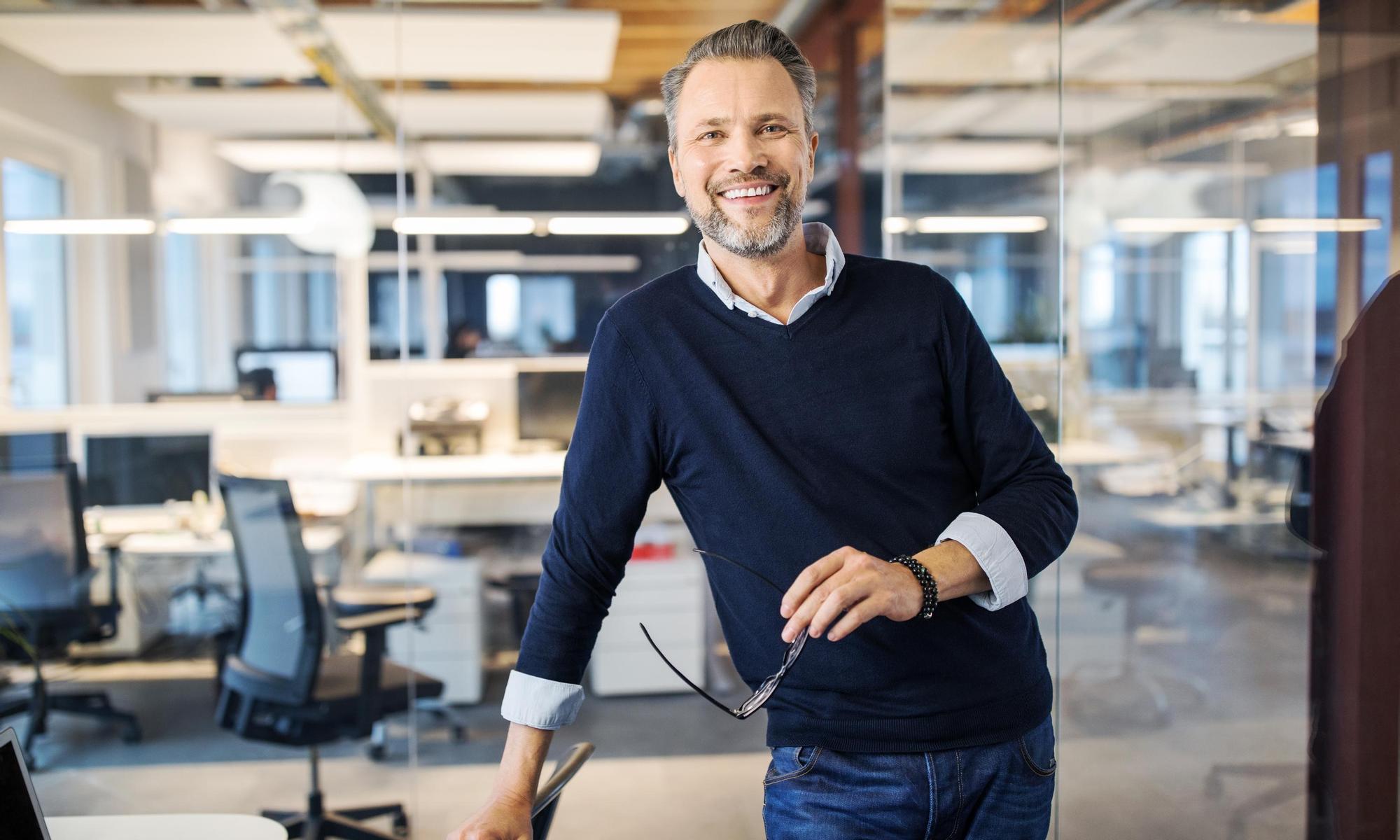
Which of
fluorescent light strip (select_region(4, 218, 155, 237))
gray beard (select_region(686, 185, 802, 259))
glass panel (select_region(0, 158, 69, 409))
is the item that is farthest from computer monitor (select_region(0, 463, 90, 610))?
gray beard (select_region(686, 185, 802, 259))

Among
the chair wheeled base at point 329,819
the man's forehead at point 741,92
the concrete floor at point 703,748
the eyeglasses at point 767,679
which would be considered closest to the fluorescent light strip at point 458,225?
the concrete floor at point 703,748

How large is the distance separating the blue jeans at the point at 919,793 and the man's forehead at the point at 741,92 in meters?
0.79

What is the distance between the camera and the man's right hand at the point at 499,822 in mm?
1151

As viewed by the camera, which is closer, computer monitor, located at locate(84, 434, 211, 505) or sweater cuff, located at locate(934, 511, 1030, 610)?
sweater cuff, located at locate(934, 511, 1030, 610)

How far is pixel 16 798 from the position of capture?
1267 millimetres

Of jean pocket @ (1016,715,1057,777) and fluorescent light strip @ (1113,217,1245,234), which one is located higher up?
fluorescent light strip @ (1113,217,1245,234)

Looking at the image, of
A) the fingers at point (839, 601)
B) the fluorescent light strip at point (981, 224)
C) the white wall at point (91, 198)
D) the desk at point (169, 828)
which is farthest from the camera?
the fluorescent light strip at point (981, 224)

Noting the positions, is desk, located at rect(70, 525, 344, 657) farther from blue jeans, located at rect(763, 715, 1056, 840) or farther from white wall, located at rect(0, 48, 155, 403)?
blue jeans, located at rect(763, 715, 1056, 840)

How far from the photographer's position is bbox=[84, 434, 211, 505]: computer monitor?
3240 mm

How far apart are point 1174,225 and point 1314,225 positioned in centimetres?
64

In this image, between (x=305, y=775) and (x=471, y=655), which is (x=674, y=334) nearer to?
(x=471, y=655)

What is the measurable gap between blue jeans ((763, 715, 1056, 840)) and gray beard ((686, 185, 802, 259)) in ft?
2.05

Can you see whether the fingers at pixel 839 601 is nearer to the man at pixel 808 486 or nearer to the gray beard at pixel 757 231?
the man at pixel 808 486

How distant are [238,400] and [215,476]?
0.84 feet
